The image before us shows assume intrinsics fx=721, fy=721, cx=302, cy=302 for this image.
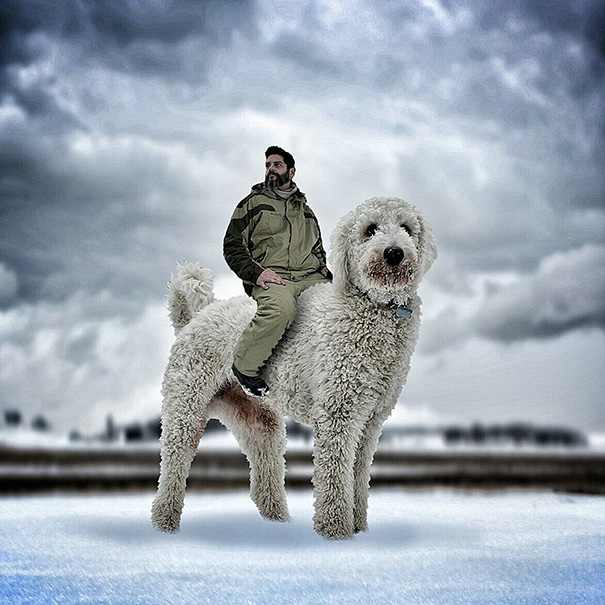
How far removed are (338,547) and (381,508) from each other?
5.52ft

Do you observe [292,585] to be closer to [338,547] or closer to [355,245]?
[338,547]

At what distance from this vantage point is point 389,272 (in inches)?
177

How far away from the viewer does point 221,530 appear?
5195mm

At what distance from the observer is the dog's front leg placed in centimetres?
461

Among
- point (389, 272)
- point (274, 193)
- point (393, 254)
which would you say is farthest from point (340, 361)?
point (274, 193)

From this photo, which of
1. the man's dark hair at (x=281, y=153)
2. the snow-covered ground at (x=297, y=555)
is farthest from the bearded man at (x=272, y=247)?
the snow-covered ground at (x=297, y=555)

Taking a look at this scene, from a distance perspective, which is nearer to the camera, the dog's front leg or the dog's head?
the dog's head

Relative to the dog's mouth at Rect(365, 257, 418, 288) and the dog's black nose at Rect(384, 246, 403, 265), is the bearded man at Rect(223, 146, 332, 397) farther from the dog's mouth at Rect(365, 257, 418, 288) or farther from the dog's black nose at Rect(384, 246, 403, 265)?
the dog's black nose at Rect(384, 246, 403, 265)

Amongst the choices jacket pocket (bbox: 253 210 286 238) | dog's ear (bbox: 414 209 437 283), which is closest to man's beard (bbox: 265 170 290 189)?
jacket pocket (bbox: 253 210 286 238)

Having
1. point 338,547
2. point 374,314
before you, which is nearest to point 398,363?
point 374,314

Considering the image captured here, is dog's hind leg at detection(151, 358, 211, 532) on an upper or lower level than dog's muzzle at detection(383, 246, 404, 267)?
lower

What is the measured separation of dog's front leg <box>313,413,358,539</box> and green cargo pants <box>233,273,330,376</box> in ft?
1.89

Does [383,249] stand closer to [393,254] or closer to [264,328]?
[393,254]

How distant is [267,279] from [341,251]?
560 mm
